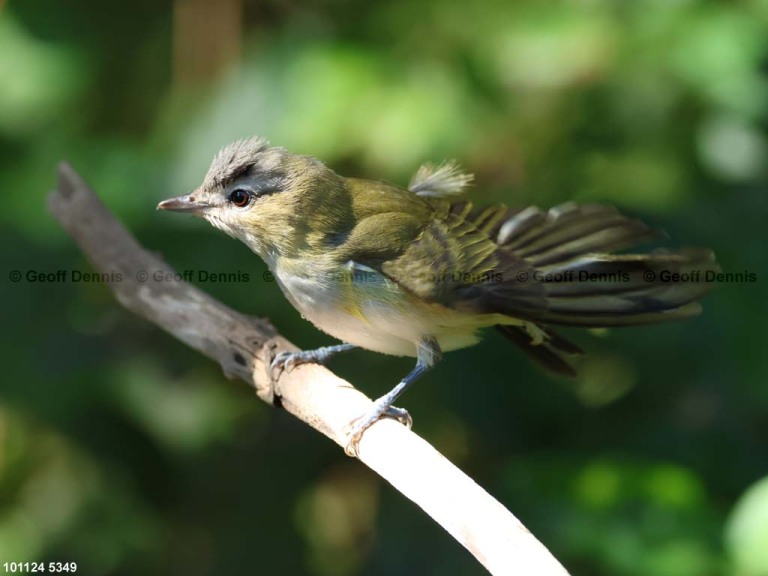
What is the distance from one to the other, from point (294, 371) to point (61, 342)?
4.46 ft

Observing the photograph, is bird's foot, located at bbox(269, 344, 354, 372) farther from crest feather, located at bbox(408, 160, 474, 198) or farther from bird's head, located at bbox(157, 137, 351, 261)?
crest feather, located at bbox(408, 160, 474, 198)

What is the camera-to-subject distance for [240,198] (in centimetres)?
315

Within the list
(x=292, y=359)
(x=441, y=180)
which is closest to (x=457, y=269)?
(x=292, y=359)

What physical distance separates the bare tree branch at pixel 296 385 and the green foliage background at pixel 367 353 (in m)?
0.52

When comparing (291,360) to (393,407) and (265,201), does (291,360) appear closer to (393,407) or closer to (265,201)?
(393,407)

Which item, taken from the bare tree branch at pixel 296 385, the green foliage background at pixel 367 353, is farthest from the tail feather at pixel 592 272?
the bare tree branch at pixel 296 385

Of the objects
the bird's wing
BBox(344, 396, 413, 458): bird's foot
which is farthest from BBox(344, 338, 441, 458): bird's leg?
the bird's wing

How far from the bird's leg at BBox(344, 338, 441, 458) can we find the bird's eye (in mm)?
728

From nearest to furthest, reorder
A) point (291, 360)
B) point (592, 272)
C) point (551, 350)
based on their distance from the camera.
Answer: point (291, 360) < point (592, 272) < point (551, 350)

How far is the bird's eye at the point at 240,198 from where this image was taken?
3.14 meters

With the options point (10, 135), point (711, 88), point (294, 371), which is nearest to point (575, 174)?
point (711, 88)

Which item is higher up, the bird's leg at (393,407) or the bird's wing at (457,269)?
the bird's wing at (457,269)

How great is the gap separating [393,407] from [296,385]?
328 mm

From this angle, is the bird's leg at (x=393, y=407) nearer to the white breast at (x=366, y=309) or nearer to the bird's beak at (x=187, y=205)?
the white breast at (x=366, y=309)
